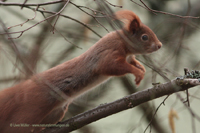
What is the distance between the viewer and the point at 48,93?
2564 mm

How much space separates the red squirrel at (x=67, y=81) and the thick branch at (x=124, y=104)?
0.29 meters

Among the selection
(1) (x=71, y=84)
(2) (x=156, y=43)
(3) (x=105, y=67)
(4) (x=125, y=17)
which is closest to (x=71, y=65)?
(1) (x=71, y=84)

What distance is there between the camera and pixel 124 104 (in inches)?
84.4

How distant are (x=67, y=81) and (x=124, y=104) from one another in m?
0.78

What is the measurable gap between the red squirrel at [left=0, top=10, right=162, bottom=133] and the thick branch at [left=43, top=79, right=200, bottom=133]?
292 mm

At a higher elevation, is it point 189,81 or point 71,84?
point 189,81

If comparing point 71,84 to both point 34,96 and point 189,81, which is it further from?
point 189,81

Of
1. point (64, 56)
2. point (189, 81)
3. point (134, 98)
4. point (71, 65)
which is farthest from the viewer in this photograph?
point (64, 56)

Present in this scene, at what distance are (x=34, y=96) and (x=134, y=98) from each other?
1.06 meters

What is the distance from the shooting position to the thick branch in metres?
1.96

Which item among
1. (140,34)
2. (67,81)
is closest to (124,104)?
(67,81)

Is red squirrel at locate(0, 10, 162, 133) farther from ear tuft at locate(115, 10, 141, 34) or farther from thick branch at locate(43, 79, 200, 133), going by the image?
thick branch at locate(43, 79, 200, 133)

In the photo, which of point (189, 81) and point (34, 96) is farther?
point (34, 96)

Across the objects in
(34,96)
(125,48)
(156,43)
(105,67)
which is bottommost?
(34,96)
